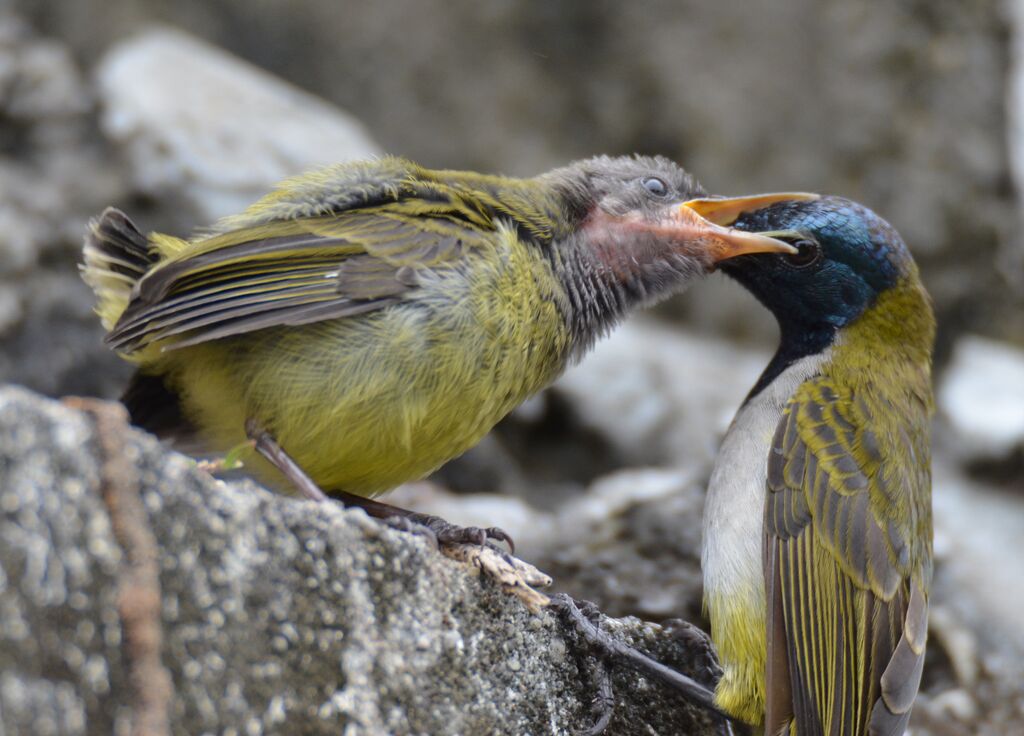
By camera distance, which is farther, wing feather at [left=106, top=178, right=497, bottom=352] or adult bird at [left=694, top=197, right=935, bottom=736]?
adult bird at [left=694, top=197, right=935, bottom=736]

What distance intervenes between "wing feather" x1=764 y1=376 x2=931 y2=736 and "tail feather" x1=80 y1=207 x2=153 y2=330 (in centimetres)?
197

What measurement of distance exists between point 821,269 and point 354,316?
72.0 inches

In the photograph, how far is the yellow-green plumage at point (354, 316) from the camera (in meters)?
3.33

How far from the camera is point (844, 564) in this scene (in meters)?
3.80

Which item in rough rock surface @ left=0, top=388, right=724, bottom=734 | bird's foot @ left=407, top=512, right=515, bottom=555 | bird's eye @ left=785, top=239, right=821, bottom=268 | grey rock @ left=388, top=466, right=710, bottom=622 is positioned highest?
bird's eye @ left=785, top=239, right=821, bottom=268

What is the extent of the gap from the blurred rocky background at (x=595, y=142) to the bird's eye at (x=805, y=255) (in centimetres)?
155

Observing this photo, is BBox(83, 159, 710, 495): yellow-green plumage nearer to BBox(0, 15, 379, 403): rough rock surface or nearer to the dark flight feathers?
the dark flight feathers

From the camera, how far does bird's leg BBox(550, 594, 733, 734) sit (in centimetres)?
320

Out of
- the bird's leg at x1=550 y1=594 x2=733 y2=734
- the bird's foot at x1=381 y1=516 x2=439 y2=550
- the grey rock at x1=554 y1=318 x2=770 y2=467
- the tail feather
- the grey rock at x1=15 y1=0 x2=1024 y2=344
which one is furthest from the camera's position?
the grey rock at x1=15 y1=0 x2=1024 y2=344

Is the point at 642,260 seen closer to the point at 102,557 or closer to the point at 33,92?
the point at 102,557

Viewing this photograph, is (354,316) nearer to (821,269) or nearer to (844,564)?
(844,564)

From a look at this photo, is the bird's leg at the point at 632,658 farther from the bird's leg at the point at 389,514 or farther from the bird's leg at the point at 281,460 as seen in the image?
the bird's leg at the point at 281,460

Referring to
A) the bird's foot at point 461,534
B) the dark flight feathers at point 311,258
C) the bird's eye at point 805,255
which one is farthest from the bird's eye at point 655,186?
the bird's foot at point 461,534

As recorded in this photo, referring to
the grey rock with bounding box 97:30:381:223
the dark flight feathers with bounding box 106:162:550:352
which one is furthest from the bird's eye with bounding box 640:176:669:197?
the grey rock with bounding box 97:30:381:223
